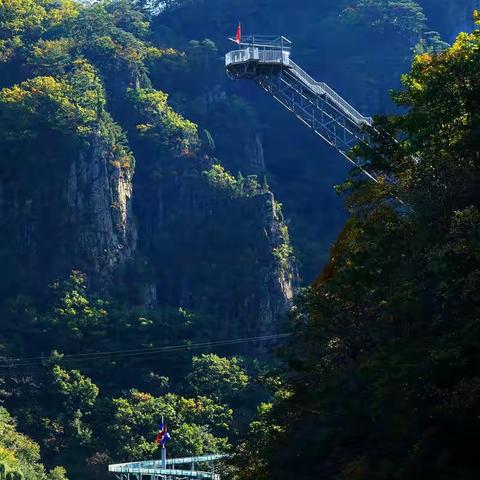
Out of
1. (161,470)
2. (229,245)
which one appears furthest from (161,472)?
(229,245)

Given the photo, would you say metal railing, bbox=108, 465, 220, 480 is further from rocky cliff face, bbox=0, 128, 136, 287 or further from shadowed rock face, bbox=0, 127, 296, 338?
rocky cliff face, bbox=0, 128, 136, 287

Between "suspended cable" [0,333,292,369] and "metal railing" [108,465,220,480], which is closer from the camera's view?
"metal railing" [108,465,220,480]

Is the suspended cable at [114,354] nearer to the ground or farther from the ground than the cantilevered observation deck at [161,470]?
farther from the ground

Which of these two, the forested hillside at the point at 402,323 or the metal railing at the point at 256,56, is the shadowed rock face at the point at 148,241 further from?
the forested hillside at the point at 402,323

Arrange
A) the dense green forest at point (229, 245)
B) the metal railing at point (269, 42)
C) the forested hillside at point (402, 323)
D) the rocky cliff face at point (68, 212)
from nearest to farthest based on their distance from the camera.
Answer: the forested hillside at point (402, 323), the dense green forest at point (229, 245), the metal railing at point (269, 42), the rocky cliff face at point (68, 212)

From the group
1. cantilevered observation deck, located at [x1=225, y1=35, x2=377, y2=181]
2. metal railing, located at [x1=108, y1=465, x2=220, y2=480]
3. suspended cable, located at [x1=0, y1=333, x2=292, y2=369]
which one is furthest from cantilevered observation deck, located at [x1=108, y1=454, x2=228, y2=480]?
cantilevered observation deck, located at [x1=225, y1=35, x2=377, y2=181]

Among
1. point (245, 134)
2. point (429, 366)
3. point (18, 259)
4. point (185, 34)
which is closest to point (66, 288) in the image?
point (18, 259)

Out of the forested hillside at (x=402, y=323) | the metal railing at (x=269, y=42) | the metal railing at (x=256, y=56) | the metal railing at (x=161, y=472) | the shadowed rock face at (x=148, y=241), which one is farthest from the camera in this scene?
the shadowed rock face at (x=148, y=241)

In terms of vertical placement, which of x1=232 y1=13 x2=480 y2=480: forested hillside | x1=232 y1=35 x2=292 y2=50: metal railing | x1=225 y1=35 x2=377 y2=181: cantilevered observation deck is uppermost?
x1=232 y1=35 x2=292 y2=50: metal railing

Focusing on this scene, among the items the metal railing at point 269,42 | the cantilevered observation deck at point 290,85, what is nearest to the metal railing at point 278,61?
the cantilevered observation deck at point 290,85
